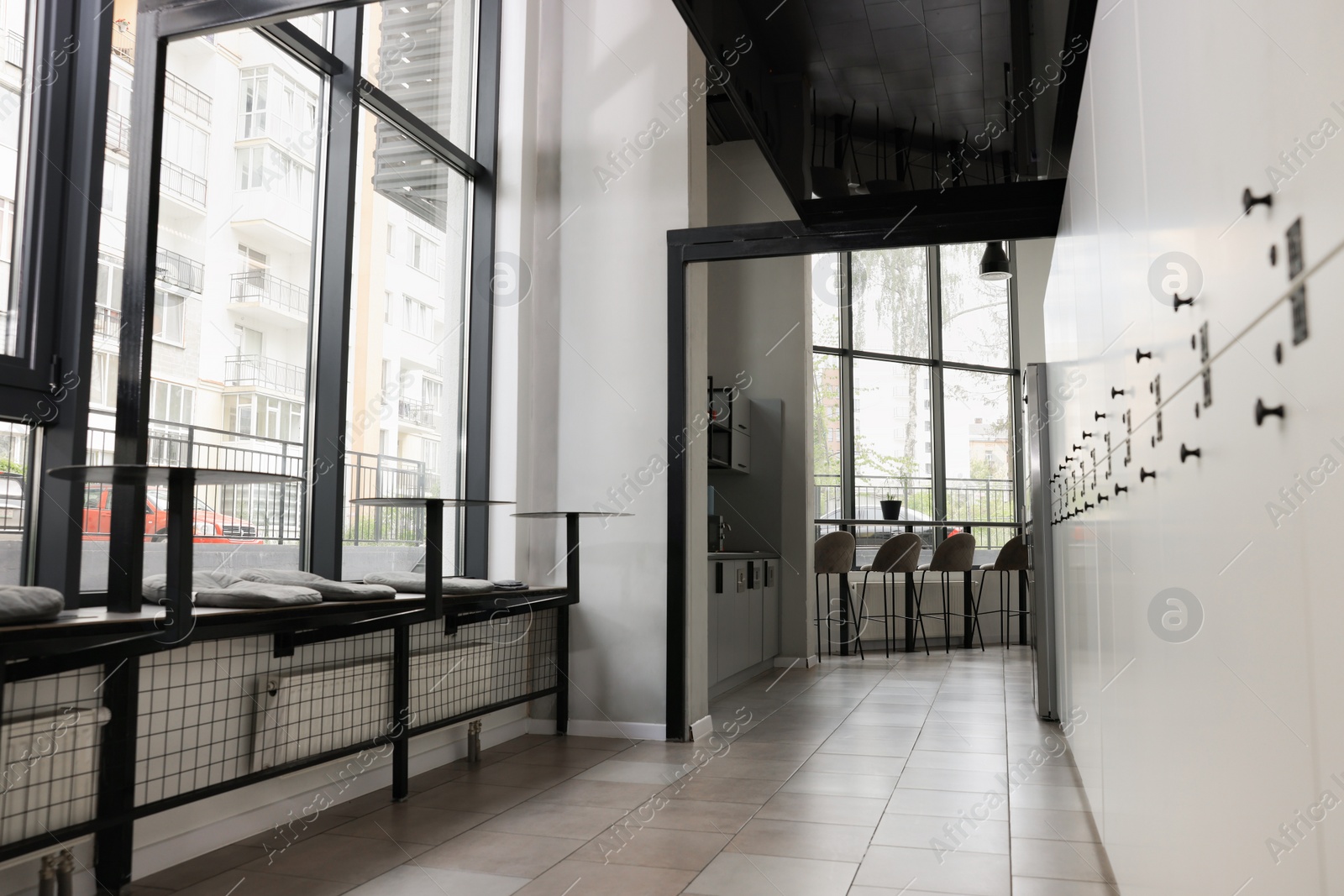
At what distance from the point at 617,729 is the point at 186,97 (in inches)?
114

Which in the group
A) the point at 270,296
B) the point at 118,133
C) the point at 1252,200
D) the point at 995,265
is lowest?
the point at 1252,200

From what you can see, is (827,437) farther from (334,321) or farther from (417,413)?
(334,321)

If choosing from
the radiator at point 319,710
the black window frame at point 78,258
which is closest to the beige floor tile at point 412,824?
the radiator at point 319,710

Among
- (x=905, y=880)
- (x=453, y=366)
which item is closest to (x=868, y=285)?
(x=453, y=366)

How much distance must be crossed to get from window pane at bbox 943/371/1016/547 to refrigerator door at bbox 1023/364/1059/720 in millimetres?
3917

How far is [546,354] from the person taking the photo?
450cm

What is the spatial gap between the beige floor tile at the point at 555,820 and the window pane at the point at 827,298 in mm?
5616

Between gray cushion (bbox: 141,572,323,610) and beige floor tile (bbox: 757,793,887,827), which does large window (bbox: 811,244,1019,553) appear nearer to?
beige floor tile (bbox: 757,793,887,827)

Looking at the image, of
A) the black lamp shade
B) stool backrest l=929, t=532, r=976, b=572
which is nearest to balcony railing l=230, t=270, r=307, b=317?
the black lamp shade

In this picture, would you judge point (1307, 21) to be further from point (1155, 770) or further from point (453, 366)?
point (453, 366)

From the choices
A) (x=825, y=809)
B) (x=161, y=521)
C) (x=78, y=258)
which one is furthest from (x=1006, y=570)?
(x=78, y=258)

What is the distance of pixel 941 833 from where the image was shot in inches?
110

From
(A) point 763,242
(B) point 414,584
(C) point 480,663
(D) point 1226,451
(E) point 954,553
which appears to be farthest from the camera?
(E) point 954,553

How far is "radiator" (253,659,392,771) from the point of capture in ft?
8.93
